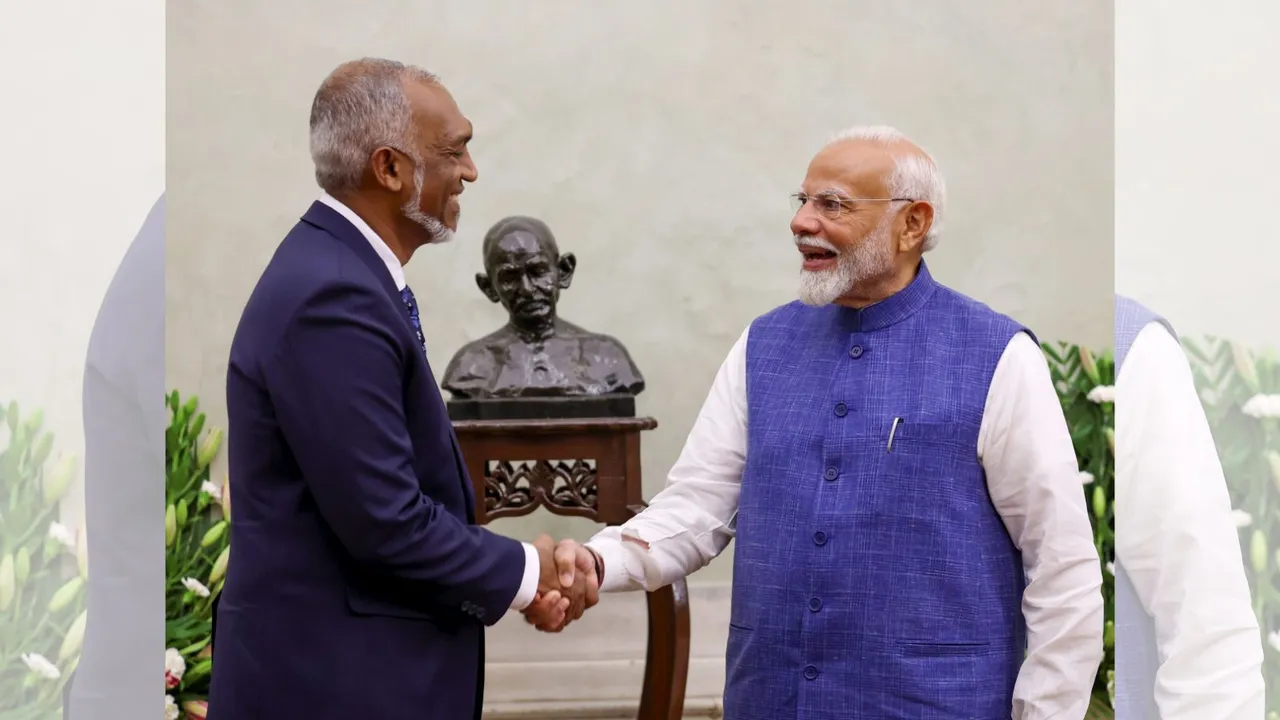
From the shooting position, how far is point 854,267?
7.89 feet

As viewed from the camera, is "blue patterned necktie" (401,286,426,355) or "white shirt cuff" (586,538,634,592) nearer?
"blue patterned necktie" (401,286,426,355)

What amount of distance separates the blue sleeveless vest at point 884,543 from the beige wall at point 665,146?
9.81 ft

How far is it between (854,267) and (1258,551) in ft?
3.81

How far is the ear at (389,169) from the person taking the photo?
2.04 metres

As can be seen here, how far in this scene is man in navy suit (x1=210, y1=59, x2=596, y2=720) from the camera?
1.83 metres

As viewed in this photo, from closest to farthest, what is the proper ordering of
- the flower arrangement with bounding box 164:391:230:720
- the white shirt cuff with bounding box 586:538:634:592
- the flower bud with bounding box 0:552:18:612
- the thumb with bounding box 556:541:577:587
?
the flower bud with bounding box 0:552:18:612
the thumb with bounding box 556:541:577:587
the white shirt cuff with bounding box 586:538:634:592
the flower arrangement with bounding box 164:391:230:720

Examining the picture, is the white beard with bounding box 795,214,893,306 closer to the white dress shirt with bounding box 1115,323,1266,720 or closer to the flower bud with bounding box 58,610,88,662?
the white dress shirt with bounding box 1115,323,1266,720

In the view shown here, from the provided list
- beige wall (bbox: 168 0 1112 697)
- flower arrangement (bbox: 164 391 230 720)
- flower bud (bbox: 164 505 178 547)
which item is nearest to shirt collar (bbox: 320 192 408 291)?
flower arrangement (bbox: 164 391 230 720)

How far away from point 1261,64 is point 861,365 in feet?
3.68

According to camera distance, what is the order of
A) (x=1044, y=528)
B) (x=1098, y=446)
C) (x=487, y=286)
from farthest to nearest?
(x=1098, y=446) → (x=487, y=286) → (x=1044, y=528)

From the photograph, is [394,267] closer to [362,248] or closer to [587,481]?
[362,248]

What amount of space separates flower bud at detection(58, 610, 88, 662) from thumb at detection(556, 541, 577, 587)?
3.81 feet

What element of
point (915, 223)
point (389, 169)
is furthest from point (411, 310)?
point (915, 223)

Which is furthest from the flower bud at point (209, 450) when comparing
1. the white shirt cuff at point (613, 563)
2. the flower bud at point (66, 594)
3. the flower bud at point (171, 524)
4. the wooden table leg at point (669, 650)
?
the flower bud at point (66, 594)
